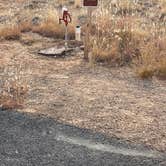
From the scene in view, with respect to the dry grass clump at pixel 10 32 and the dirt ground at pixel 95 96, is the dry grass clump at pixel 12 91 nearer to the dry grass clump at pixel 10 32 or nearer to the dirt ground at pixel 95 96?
the dirt ground at pixel 95 96

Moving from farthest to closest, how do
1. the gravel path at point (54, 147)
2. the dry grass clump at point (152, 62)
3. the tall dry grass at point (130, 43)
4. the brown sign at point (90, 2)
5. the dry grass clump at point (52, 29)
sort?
the dry grass clump at point (52, 29), the brown sign at point (90, 2), the tall dry grass at point (130, 43), the dry grass clump at point (152, 62), the gravel path at point (54, 147)

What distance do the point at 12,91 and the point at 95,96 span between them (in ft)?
4.32

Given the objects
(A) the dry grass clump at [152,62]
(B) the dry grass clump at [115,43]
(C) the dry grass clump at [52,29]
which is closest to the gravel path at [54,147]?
(A) the dry grass clump at [152,62]

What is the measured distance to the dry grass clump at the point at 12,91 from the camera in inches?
317

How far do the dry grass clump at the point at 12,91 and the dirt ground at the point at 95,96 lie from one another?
142mm

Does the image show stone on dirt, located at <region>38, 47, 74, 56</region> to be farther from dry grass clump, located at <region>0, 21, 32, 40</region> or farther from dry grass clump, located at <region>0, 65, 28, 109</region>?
dry grass clump, located at <region>0, 65, 28, 109</region>

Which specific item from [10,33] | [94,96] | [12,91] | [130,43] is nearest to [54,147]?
[12,91]

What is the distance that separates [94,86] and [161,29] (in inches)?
153

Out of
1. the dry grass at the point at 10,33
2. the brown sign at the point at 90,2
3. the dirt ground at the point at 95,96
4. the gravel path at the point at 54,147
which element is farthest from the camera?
the dry grass at the point at 10,33

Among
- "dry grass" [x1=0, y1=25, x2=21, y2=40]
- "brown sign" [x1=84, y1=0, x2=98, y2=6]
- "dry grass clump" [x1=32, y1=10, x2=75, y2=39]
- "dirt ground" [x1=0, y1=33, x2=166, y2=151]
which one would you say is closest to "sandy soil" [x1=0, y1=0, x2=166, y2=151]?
"dirt ground" [x1=0, y1=33, x2=166, y2=151]

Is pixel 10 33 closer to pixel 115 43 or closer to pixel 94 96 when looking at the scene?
pixel 115 43

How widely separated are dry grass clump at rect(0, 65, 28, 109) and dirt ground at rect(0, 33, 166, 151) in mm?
142

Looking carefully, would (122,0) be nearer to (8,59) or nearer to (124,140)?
(8,59)

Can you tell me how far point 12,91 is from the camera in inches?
337
